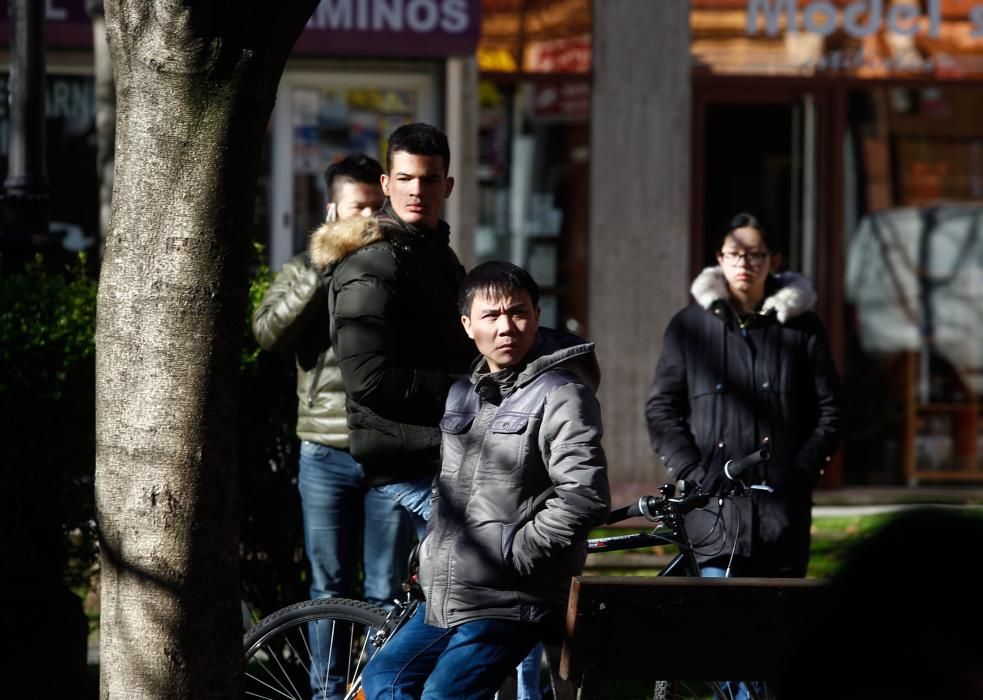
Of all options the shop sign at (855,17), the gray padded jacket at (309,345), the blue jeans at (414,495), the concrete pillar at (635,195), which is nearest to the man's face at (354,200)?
the gray padded jacket at (309,345)

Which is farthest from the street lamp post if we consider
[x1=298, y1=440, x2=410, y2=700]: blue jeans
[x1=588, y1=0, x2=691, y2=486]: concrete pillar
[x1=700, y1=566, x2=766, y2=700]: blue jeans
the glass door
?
the glass door

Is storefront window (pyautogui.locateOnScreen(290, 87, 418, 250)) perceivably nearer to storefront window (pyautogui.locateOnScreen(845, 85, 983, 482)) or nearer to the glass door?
the glass door

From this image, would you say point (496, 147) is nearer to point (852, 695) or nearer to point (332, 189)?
point (332, 189)

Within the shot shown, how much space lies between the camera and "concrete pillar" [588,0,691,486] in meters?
10.7

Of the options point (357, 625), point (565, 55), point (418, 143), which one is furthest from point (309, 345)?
point (565, 55)

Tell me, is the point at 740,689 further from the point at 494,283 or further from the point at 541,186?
the point at 541,186

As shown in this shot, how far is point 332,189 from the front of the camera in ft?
18.0

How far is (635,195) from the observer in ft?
35.3

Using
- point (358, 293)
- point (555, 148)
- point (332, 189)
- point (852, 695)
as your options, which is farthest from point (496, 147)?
point (852, 695)

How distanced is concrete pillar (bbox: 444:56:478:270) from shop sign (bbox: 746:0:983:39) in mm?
2014

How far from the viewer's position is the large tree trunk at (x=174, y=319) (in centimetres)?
378

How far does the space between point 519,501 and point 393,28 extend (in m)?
6.76

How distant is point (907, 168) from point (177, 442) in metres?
8.37

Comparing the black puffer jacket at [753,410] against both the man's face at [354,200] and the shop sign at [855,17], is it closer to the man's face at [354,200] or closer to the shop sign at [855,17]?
the man's face at [354,200]
